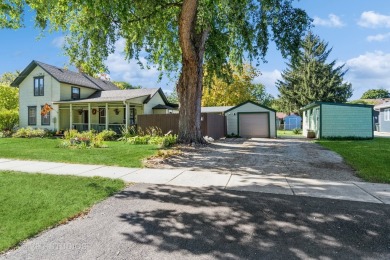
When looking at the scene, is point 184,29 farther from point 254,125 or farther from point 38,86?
point 38,86

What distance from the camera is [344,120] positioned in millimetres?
20531

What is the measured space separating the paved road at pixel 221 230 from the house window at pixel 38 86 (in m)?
23.4

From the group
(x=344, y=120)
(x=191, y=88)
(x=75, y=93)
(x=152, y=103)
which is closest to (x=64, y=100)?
(x=75, y=93)

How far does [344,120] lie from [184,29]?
15.2 meters

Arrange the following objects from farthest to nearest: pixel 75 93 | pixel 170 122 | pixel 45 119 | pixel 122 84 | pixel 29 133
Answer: pixel 122 84 → pixel 75 93 → pixel 45 119 → pixel 29 133 → pixel 170 122

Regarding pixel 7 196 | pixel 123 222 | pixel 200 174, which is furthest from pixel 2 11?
pixel 123 222

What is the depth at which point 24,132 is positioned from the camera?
826 inches

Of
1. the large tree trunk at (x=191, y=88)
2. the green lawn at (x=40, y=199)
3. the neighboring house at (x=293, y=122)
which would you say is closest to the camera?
the green lawn at (x=40, y=199)

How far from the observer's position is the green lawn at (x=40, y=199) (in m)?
3.75

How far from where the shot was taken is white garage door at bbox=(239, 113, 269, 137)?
23531 mm

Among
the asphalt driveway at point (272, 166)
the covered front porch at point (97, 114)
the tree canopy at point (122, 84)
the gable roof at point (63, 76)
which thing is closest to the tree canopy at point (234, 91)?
the covered front porch at point (97, 114)

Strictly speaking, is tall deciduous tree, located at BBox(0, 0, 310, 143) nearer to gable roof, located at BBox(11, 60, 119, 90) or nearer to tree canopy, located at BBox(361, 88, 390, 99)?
gable roof, located at BBox(11, 60, 119, 90)

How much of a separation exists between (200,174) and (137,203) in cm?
265

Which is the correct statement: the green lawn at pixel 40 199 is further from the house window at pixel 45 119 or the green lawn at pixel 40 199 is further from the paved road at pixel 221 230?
the house window at pixel 45 119
